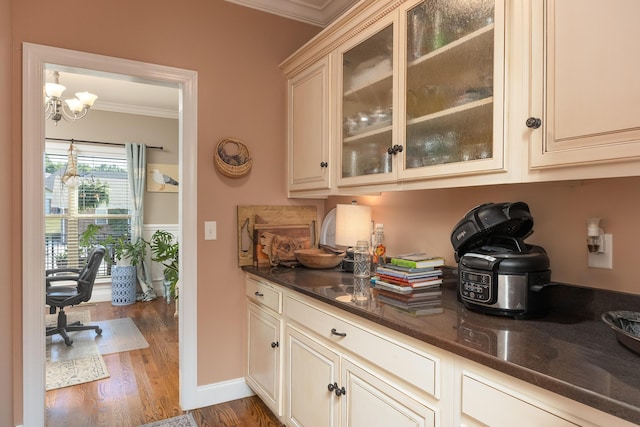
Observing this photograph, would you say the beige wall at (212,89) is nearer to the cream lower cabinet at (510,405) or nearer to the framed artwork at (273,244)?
the framed artwork at (273,244)

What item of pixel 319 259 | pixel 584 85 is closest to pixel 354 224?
pixel 319 259

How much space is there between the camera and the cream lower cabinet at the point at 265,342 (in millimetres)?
2049

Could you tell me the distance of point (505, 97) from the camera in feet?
4.00

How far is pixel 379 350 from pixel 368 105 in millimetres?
1170

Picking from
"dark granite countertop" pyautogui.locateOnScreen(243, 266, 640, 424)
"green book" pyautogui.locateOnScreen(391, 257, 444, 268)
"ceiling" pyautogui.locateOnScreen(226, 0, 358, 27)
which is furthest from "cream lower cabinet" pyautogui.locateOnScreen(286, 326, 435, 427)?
"ceiling" pyautogui.locateOnScreen(226, 0, 358, 27)

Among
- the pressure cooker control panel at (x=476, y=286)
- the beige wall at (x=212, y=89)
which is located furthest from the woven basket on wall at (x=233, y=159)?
the pressure cooker control panel at (x=476, y=286)

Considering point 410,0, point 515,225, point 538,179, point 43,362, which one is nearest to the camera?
point 538,179

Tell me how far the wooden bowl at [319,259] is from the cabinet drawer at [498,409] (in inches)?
52.0

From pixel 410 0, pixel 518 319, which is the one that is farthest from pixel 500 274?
pixel 410 0

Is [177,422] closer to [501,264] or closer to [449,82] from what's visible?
[501,264]

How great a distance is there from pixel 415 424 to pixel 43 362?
1958mm

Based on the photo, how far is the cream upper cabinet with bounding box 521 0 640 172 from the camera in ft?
3.10

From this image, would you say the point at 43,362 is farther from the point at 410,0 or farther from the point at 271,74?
the point at 410,0

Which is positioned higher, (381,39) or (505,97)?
(381,39)
